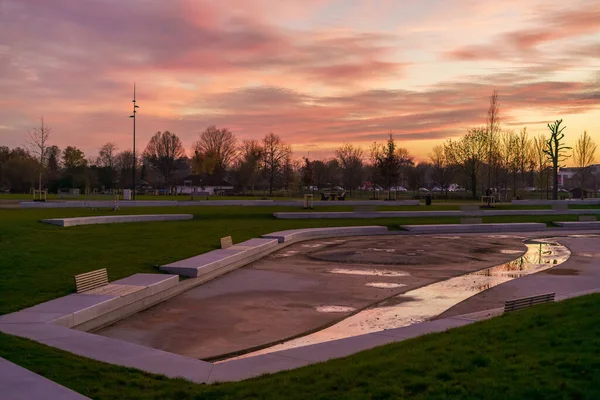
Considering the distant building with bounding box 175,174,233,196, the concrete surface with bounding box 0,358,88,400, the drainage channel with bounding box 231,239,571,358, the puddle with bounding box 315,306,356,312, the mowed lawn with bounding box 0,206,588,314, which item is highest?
the distant building with bounding box 175,174,233,196

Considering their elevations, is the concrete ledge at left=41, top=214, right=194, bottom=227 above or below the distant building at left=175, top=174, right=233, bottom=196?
below

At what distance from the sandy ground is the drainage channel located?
0.35 metres

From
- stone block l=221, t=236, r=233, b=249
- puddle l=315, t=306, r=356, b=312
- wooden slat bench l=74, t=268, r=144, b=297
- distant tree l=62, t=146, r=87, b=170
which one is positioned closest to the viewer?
wooden slat bench l=74, t=268, r=144, b=297

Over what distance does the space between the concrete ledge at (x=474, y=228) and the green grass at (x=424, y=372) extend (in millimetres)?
21265

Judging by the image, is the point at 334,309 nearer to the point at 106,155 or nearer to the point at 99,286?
the point at 99,286

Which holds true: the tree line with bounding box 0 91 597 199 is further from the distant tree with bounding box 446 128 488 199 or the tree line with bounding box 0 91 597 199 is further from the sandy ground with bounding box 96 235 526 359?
the sandy ground with bounding box 96 235 526 359

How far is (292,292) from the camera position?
12.6m

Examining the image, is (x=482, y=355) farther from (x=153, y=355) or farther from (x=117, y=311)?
(x=117, y=311)

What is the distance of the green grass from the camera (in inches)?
198

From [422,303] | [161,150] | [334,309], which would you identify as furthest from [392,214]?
[161,150]

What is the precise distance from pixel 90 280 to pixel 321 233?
1514 centimetres

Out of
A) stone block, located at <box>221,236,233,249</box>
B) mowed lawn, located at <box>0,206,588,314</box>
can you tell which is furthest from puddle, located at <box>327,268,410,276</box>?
mowed lawn, located at <box>0,206,588,314</box>

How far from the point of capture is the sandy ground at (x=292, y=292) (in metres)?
9.02

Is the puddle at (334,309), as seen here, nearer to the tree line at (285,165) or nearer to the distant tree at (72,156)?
the tree line at (285,165)
